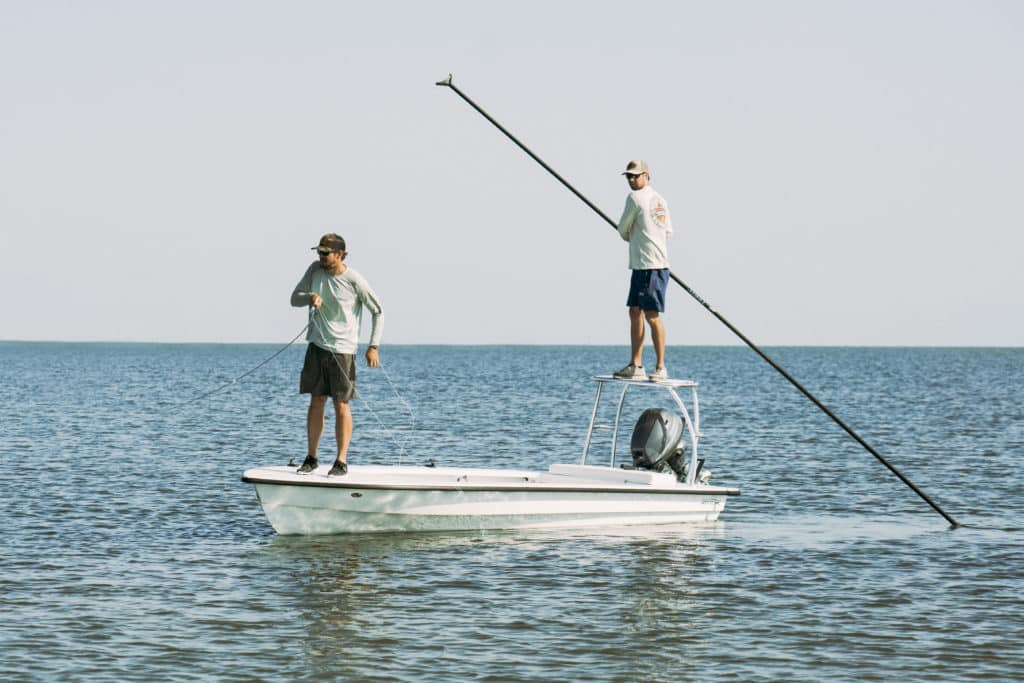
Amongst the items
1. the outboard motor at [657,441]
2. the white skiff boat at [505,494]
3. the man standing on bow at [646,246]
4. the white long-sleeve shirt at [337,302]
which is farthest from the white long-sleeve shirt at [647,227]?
the white long-sleeve shirt at [337,302]

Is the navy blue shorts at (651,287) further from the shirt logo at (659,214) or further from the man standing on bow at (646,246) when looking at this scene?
the shirt logo at (659,214)

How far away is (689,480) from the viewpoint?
18938mm

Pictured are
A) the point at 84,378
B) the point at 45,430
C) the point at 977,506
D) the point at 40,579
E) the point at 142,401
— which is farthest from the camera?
the point at 84,378

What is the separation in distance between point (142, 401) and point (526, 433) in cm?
2631

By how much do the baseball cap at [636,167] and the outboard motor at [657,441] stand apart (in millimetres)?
3173

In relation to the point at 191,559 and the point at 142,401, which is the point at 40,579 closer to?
the point at 191,559

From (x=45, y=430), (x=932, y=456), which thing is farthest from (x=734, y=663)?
(x=45, y=430)

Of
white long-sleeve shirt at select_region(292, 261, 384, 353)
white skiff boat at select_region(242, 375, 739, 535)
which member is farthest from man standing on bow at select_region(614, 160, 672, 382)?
white long-sleeve shirt at select_region(292, 261, 384, 353)

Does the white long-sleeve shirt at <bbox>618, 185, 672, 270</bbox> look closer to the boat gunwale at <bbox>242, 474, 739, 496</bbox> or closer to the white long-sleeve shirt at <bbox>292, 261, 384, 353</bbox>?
the boat gunwale at <bbox>242, 474, 739, 496</bbox>

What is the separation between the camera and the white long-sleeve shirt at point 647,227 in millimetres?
17516

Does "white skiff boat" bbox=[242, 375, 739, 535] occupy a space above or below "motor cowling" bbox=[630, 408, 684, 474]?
below

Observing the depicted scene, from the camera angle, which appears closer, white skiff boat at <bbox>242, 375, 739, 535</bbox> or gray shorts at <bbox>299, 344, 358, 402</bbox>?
gray shorts at <bbox>299, 344, 358, 402</bbox>

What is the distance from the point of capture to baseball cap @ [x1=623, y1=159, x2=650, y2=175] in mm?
17609

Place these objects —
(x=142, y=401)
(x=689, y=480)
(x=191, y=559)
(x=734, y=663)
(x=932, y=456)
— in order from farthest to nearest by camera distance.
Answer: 1. (x=142, y=401)
2. (x=932, y=456)
3. (x=689, y=480)
4. (x=191, y=559)
5. (x=734, y=663)
